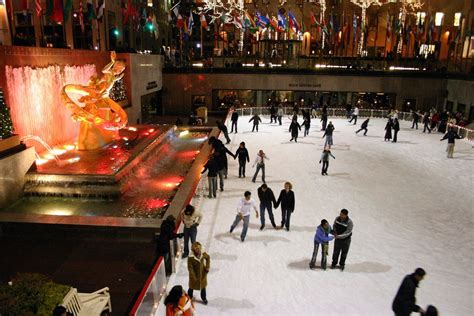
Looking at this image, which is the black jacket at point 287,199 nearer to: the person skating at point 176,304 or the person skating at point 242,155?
the person skating at point 242,155

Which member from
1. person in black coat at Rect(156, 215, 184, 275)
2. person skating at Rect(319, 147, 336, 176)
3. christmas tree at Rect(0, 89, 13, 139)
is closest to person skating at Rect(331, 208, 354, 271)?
person in black coat at Rect(156, 215, 184, 275)

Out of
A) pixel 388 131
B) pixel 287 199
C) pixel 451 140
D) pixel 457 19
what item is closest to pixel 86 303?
pixel 287 199

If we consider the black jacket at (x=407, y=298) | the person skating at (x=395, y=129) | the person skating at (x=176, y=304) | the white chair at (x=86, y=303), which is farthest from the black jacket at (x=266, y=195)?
the person skating at (x=395, y=129)

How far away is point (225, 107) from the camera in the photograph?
3647 cm

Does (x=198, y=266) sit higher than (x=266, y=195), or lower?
lower

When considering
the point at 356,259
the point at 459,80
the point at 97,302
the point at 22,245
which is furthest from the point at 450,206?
the point at 459,80

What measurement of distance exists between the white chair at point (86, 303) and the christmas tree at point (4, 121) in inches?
286

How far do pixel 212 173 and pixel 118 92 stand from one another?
48.1 ft

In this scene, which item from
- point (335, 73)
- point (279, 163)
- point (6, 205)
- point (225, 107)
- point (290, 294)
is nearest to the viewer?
point (290, 294)

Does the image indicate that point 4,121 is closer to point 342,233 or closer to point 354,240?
point 342,233

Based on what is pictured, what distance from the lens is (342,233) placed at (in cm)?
779

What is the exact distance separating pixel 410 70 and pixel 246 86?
14.1 meters

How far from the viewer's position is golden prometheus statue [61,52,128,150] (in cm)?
1488

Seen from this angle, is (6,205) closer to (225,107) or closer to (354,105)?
(225,107)
